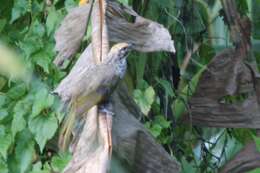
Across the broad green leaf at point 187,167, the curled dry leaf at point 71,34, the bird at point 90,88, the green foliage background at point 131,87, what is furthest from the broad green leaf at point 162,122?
the bird at point 90,88

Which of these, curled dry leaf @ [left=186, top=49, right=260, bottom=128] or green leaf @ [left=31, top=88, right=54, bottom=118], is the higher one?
green leaf @ [left=31, top=88, right=54, bottom=118]

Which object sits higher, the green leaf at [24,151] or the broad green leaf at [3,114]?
the broad green leaf at [3,114]

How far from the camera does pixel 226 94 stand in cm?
142

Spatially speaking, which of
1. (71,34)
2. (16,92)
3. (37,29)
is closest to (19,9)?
(37,29)

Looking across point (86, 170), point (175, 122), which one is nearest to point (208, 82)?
point (175, 122)

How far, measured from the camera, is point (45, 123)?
143cm

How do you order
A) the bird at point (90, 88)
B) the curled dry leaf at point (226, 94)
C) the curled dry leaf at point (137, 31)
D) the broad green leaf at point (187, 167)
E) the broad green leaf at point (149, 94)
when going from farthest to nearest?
the broad green leaf at point (187, 167) < the broad green leaf at point (149, 94) < the curled dry leaf at point (226, 94) < the curled dry leaf at point (137, 31) < the bird at point (90, 88)

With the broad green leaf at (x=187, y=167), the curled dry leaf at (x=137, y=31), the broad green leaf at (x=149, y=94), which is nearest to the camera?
the curled dry leaf at (x=137, y=31)

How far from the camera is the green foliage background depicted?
1438 mm

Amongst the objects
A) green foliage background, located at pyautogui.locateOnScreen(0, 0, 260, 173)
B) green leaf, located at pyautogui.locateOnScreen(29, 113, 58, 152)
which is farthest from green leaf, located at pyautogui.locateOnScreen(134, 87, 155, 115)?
green leaf, located at pyautogui.locateOnScreen(29, 113, 58, 152)

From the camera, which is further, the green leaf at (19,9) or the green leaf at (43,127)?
the green leaf at (19,9)

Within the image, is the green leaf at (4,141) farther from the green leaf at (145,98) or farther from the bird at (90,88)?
the bird at (90,88)

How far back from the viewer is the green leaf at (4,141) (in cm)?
142

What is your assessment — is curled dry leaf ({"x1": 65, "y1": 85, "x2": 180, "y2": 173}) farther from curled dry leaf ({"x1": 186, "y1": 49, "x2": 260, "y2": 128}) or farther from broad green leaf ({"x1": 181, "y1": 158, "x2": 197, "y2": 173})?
broad green leaf ({"x1": 181, "y1": 158, "x2": 197, "y2": 173})
